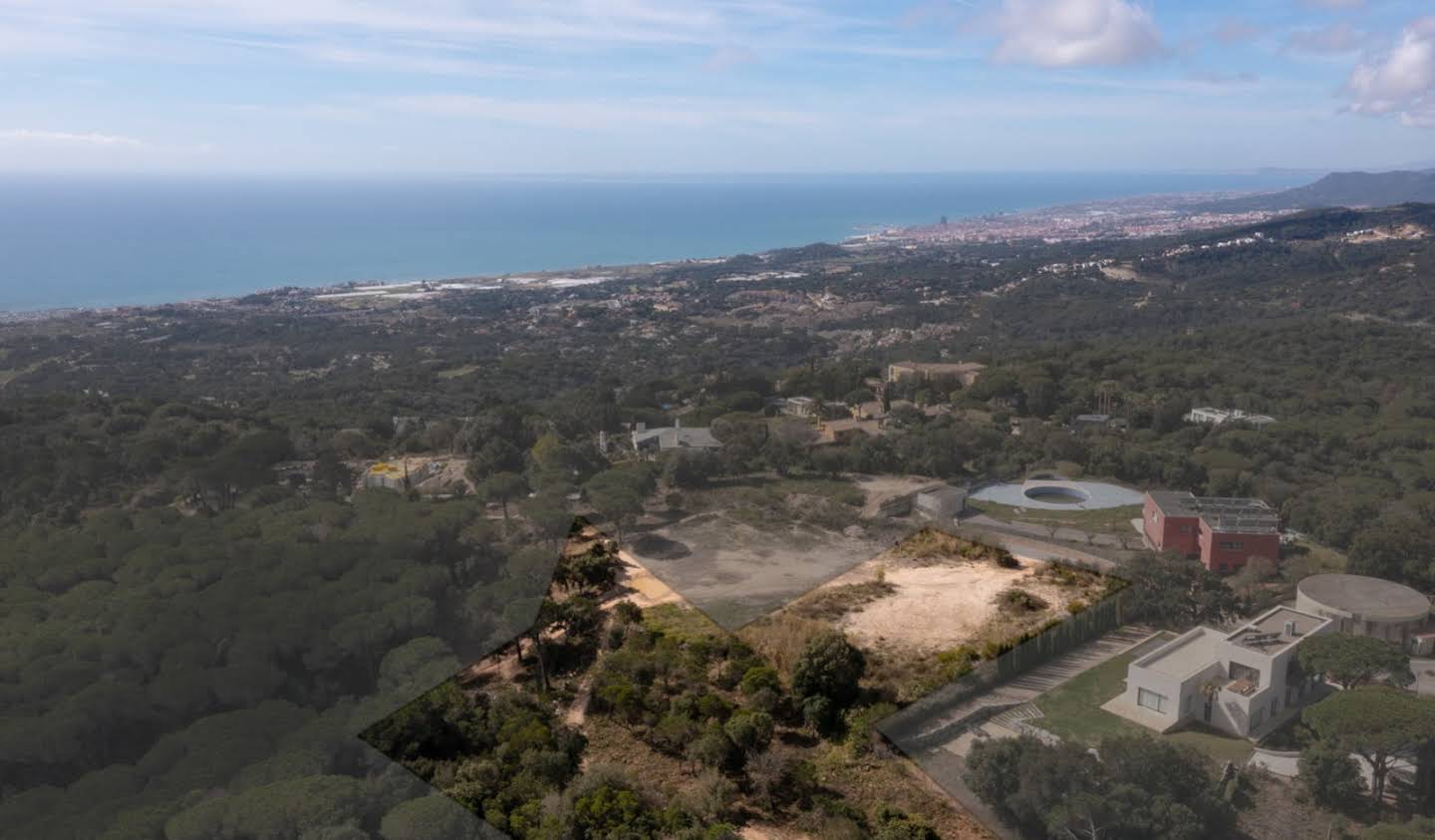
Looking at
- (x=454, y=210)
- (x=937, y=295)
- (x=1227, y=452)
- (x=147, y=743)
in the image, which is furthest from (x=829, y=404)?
(x=454, y=210)

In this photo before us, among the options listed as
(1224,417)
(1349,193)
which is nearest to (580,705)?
(1224,417)

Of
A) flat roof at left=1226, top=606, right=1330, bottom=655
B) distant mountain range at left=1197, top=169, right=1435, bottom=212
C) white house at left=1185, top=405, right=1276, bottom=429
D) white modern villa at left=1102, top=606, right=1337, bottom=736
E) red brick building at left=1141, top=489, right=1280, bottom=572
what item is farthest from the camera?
distant mountain range at left=1197, top=169, right=1435, bottom=212

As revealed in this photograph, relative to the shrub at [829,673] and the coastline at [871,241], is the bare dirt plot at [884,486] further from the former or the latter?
the coastline at [871,241]

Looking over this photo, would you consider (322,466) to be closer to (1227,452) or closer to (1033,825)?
(1033,825)

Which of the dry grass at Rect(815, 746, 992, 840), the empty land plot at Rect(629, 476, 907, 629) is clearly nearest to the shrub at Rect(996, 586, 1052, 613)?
the empty land plot at Rect(629, 476, 907, 629)
